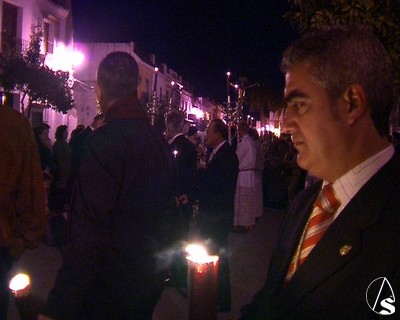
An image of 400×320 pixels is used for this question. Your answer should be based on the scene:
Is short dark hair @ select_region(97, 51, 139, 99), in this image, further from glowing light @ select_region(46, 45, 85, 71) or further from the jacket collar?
glowing light @ select_region(46, 45, 85, 71)

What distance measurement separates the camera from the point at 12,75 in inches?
696

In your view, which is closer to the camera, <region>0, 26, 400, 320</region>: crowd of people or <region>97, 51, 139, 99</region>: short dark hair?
<region>0, 26, 400, 320</region>: crowd of people

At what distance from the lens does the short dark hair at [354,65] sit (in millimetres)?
1534

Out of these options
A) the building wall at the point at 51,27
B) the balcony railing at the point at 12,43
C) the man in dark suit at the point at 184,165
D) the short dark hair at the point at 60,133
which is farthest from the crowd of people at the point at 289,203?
the building wall at the point at 51,27

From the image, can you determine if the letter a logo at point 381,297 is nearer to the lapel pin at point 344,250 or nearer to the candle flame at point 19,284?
the lapel pin at point 344,250

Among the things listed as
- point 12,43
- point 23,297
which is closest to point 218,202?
point 23,297

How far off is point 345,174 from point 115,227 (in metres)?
1.30

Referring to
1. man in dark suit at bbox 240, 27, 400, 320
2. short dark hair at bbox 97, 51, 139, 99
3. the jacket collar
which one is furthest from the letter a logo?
short dark hair at bbox 97, 51, 139, 99

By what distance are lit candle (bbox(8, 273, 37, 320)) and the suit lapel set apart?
Result: 97 centimetres

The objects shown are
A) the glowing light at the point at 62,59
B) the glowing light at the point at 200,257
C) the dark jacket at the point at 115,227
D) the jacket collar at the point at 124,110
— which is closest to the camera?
the glowing light at the point at 200,257

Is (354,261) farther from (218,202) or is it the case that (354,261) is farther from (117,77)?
(218,202)

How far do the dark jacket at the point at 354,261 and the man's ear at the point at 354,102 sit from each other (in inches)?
6.5

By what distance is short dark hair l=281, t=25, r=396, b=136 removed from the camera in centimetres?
153

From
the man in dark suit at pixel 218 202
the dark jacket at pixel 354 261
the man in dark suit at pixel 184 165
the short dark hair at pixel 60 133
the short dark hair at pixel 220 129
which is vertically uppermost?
the short dark hair at pixel 60 133
